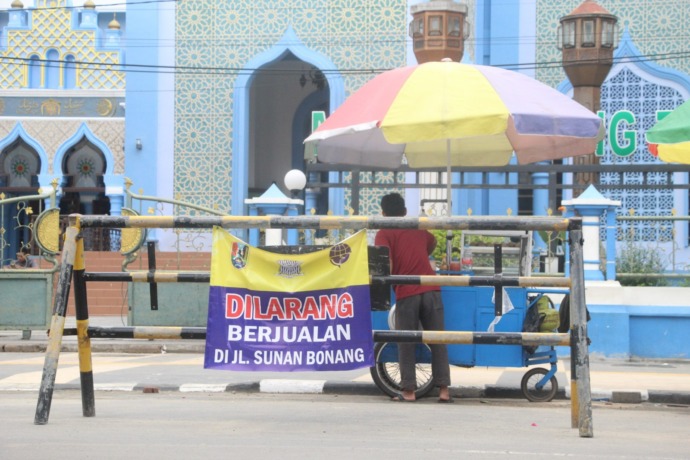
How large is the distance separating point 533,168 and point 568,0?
34.1 feet

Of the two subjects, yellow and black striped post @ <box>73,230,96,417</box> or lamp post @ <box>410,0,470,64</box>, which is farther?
lamp post @ <box>410,0,470,64</box>

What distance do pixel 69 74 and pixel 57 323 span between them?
20949 mm

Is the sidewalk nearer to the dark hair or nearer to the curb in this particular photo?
the curb

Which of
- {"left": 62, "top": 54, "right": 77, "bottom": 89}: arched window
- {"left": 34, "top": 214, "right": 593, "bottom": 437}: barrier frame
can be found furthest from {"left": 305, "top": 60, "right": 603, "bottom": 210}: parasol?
{"left": 62, "top": 54, "right": 77, "bottom": 89}: arched window

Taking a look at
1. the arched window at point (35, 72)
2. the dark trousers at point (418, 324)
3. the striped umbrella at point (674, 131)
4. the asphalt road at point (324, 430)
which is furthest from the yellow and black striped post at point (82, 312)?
the arched window at point (35, 72)

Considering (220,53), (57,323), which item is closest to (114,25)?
(220,53)

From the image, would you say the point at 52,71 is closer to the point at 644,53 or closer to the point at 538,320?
the point at 644,53

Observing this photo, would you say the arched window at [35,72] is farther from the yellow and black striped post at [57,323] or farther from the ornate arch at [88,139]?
the yellow and black striped post at [57,323]

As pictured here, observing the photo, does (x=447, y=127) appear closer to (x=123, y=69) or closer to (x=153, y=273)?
(x=153, y=273)

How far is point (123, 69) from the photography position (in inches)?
1041

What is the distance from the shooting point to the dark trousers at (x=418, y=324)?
9.49m

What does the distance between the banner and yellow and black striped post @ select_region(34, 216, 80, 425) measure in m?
0.83

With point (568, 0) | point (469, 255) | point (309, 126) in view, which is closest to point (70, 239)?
point (469, 255)

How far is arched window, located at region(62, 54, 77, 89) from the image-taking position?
27219mm
